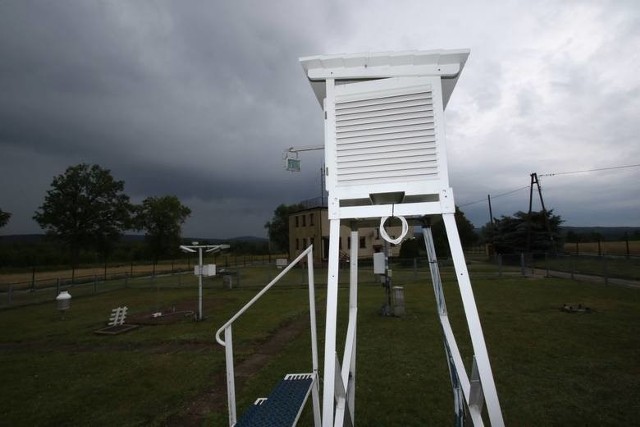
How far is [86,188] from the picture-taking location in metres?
49.2

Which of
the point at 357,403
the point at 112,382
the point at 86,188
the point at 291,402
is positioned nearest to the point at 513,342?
the point at 357,403

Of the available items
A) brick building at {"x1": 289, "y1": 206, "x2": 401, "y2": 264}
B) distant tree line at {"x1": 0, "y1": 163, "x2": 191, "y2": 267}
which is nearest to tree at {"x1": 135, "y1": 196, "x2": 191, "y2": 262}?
distant tree line at {"x1": 0, "y1": 163, "x2": 191, "y2": 267}

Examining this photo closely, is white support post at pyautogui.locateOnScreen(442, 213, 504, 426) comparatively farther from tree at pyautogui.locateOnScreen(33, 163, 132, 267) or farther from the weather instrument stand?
tree at pyautogui.locateOnScreen(33, 163, 132, 267)

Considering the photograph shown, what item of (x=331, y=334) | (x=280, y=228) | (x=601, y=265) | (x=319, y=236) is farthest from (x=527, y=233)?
(x=280, y=228)

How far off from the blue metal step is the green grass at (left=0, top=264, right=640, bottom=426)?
6.20ft

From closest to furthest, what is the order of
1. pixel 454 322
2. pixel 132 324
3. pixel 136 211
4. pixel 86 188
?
pixel 454 322, pixel 132 324, pixel 86 188, pixel 136 211

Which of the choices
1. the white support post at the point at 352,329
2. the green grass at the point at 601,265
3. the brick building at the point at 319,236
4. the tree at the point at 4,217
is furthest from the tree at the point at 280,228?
the white support post at the point at 352,329

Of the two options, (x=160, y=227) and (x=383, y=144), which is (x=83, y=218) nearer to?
(x=160, y=227)

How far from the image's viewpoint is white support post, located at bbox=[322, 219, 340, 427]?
2.63 metres

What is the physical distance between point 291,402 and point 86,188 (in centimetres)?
5781

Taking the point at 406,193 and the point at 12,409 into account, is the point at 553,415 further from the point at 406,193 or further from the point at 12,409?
the point at 12,409

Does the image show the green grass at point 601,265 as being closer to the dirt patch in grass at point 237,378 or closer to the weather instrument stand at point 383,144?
the dirt patch in grass at point 237,378

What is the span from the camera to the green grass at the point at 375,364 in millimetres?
5180

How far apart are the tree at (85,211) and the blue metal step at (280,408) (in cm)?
5290
